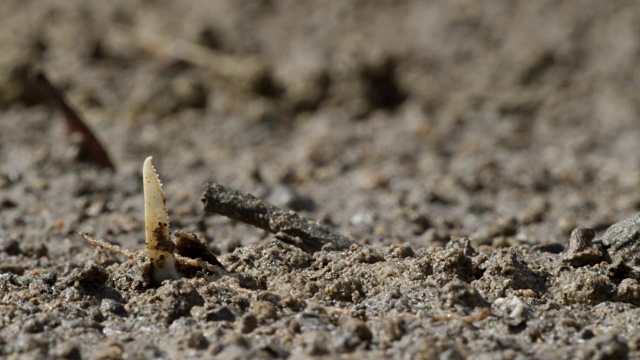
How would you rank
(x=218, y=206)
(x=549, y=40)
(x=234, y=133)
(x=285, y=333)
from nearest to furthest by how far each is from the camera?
1. (x=285, y=333)
2. (x=218, y=206)
3. (x=234, y=133)
4. (x=549, y=40)

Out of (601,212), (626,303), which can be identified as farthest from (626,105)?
(626,303)

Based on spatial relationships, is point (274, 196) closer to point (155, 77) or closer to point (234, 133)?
point (234, 133)

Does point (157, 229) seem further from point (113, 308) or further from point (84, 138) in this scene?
point (84, 138)

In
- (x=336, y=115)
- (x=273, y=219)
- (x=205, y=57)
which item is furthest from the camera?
(x=205, y=57)

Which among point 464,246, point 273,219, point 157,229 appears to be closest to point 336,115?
point 273,219

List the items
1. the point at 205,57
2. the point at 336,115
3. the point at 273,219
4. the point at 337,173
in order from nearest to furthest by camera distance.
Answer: the point at 273,219 → the point at 337,173 → the point at 336,115 → the point at 205,57

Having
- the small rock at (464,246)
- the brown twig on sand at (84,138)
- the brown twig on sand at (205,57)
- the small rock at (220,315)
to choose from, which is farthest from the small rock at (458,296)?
the brown twig on sand at (205,57)
